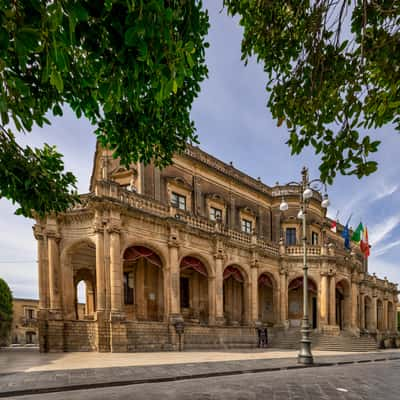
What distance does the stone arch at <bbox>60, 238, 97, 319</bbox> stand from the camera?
15.4 meters

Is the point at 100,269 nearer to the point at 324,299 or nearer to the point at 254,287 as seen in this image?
the point at 254,287

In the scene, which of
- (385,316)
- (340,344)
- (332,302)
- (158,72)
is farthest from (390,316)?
(158,72)

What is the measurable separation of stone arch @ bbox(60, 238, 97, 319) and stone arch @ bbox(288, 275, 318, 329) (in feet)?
50.9

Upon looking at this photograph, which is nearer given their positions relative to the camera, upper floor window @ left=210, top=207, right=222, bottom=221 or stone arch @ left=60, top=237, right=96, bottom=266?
stone arch @ left=60, top=237, right=96, bottom=266

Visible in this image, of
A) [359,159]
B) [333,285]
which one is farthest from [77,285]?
[359,159]

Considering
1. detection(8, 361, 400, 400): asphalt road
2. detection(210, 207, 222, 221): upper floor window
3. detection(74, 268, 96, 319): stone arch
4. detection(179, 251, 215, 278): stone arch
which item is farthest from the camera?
detection(210, 207, 222, 221): upper floor window

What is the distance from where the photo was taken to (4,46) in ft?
7.73

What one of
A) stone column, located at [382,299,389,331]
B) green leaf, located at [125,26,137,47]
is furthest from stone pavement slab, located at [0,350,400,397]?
stone column, located at [382,299,389,331]

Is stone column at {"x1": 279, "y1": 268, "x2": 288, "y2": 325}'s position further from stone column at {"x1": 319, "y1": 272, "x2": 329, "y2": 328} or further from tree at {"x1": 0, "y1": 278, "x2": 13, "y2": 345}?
tree at {"x1": 0, "y1": 278, "x2": 13, "y2": 345}

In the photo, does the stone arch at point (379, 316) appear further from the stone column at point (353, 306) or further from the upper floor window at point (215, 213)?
the upper floor window at point (215, 213)

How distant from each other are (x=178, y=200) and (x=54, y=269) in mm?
8968

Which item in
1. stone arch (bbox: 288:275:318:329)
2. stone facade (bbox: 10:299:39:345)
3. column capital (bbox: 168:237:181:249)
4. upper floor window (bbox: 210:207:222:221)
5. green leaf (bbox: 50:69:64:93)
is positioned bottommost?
stone facade (bbox: 10:299:39:345)

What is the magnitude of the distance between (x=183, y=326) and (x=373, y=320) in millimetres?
29550

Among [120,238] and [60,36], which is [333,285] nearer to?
[120,238]
